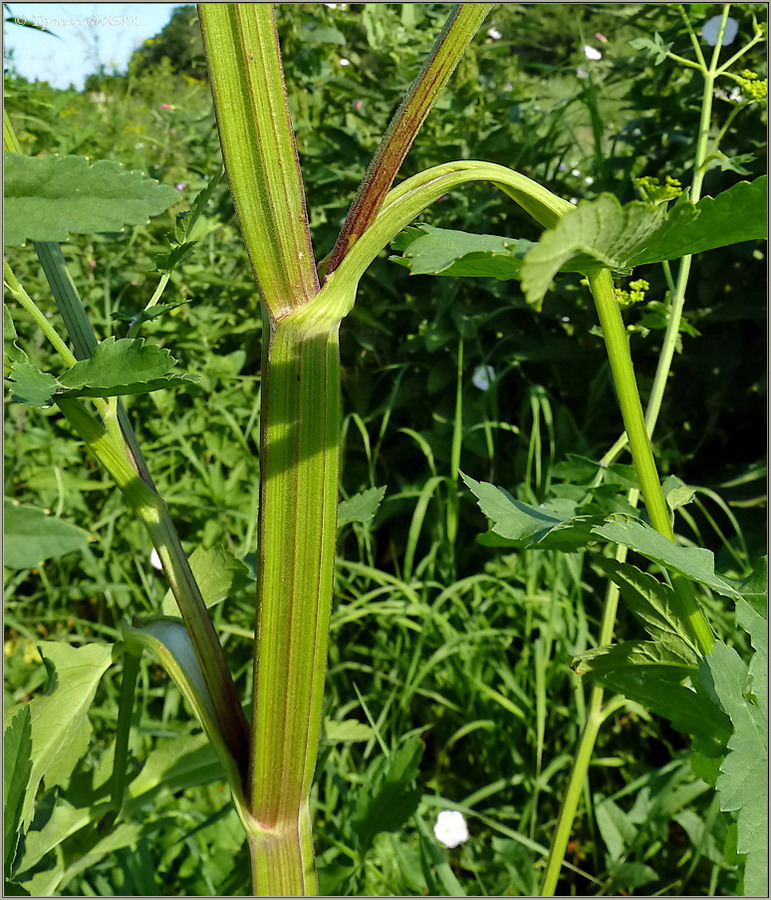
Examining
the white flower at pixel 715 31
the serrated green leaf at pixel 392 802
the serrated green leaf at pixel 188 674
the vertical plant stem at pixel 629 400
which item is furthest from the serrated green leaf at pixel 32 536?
the white flower at pixel 715 31

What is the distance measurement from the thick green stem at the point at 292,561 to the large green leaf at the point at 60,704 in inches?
7.9

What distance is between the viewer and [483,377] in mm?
2018

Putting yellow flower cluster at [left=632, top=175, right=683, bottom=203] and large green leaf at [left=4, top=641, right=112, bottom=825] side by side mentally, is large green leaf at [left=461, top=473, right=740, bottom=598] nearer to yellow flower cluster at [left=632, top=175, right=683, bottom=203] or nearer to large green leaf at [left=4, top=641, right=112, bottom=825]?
yellow flower cluster at [left=632, top=175, right=683, bottom=203]

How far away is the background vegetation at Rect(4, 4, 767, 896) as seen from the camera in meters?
1.58

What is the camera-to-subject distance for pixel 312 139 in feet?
7.68

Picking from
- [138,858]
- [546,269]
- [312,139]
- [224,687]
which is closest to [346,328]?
[312,139]

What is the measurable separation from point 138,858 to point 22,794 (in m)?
0.72

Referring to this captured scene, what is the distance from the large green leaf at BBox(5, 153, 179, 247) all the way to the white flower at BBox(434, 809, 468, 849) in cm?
128

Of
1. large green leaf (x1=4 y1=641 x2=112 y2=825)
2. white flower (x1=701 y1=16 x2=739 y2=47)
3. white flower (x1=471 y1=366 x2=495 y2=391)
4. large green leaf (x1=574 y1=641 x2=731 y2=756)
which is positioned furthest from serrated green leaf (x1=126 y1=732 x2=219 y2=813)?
white flower (x1=701 y1=16 x2=739 y2=47)

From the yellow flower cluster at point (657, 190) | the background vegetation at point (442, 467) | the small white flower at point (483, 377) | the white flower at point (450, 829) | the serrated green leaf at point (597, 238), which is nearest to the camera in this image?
the serrated green leaf at point (597, 238)

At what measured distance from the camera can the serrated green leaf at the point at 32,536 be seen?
36cm

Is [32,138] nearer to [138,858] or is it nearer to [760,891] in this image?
[138,858]

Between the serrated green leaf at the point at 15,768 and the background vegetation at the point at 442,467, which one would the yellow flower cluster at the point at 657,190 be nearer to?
the background vegetation at the point at 442,467

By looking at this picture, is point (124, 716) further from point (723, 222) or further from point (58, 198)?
point (723, 222)
